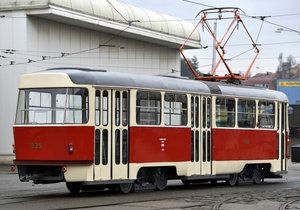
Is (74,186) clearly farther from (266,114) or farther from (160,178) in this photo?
(266,114)

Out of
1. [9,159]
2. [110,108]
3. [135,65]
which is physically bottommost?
[9,159]

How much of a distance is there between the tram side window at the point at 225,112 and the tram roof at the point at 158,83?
0.78 ft

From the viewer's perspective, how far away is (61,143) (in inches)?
683

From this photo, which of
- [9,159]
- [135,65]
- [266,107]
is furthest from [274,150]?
[135,65]

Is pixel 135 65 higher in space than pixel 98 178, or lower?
higher

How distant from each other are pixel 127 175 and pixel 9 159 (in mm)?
20833

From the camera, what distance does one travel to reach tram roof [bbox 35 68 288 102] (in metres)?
17.8

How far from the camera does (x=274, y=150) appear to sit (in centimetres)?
2439

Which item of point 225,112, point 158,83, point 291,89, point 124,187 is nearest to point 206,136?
point 225,112

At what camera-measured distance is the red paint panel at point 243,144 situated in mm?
21766

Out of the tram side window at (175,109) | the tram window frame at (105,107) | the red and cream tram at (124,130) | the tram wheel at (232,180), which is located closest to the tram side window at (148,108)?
the red and cream tram at (124,130)

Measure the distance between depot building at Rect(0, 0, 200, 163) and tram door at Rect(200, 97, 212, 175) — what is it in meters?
16.8

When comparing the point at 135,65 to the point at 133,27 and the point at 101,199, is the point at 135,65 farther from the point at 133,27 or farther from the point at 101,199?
the point at 101,199

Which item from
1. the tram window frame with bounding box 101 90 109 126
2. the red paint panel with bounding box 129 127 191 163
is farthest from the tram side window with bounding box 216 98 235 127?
the tram window frame with bounding box 101 90 109 126
